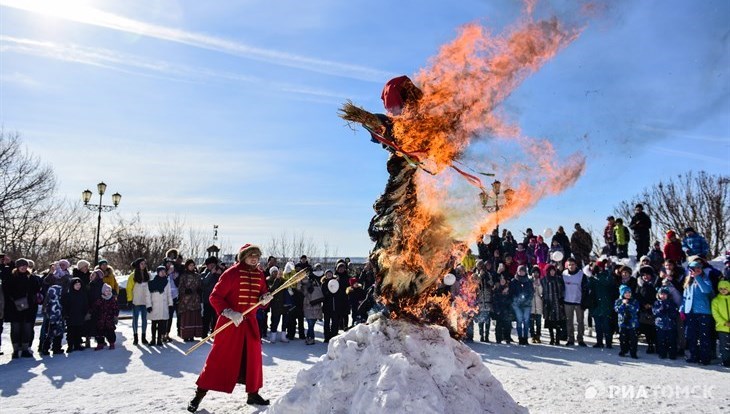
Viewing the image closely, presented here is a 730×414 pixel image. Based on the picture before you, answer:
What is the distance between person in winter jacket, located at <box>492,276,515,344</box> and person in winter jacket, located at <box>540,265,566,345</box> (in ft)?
2.58

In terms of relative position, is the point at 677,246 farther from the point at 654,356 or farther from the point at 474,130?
the point at 474,130

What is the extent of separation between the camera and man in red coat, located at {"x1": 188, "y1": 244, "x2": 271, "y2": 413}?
630 cm

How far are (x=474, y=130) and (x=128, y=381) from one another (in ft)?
21.7

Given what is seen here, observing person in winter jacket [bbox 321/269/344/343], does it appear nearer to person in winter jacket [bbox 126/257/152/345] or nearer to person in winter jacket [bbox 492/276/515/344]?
person in winter jacket [bbox 492/276/515/344]

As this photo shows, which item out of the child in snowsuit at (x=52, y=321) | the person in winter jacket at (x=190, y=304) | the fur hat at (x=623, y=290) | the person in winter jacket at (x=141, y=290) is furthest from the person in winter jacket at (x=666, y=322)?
the child in snowsuit at (x=52, y=321)

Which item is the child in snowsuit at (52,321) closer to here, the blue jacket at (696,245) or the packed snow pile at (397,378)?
the packed snow pile at (397,378)

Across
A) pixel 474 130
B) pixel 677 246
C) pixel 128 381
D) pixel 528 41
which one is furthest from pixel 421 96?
pixel 677 246

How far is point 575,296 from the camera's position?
38.9 feet

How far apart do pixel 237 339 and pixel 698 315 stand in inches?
326

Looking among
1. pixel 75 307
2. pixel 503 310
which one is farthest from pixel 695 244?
pixel 75 307

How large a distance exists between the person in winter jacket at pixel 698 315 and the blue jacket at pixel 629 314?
85 centimetres

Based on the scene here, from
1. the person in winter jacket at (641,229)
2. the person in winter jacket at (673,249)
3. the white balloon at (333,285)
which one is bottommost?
the white balloon at (333,285)

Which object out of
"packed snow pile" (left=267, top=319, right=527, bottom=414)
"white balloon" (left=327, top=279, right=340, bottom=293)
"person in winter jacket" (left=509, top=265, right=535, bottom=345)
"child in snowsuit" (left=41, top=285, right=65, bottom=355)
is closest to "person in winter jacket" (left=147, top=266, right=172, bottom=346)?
"child in snowsuit" (left=41, top=285, right=65, bottom=355)

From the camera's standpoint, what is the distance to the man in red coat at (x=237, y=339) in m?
6.30
